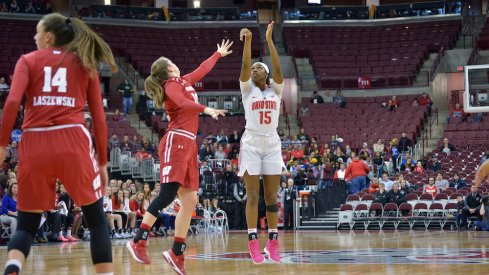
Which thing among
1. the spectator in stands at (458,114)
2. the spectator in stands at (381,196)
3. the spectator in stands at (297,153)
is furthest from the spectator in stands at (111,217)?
the spectator in stands at (458,114)

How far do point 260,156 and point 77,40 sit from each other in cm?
398

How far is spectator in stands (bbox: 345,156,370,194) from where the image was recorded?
910 inches

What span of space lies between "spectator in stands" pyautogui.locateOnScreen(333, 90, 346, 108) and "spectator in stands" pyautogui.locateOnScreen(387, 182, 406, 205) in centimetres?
1273

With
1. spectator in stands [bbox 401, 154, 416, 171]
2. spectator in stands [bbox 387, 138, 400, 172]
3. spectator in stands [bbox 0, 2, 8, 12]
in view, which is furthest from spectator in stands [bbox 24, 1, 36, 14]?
spectator in stands [bbox 401, 154, 416, 171]

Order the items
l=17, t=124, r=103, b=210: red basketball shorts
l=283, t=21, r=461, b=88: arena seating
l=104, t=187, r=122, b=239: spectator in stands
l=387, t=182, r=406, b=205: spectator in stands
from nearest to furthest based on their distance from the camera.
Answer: l=17, t=124, r=103, b=210: red basketball shorts
l=104, t=187, r=122, b=239: spectator in stands
l=387, t=182, r=406, b=205: spectator in stands
l=283, t=21, r=461, b=88: arena seating

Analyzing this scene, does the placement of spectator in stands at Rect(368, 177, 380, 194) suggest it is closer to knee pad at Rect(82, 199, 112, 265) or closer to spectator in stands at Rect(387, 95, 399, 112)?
spectator in stands at Rect(387, 95, 399, 112)

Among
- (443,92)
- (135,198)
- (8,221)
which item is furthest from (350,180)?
(443,92)

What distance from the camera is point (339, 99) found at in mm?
34875

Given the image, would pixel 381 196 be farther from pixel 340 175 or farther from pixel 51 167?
pixel 51 167

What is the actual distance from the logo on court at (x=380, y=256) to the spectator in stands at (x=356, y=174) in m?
11.5

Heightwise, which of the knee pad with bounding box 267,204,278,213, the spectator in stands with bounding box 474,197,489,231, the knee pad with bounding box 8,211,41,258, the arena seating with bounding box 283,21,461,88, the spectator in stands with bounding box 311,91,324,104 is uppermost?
the arena seating with bounding box 283,21,461,88

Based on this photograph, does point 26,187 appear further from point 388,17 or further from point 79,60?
point 388,17

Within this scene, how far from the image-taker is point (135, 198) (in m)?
19.0

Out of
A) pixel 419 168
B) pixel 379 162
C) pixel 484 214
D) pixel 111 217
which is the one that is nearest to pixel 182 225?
pixel 111 217
